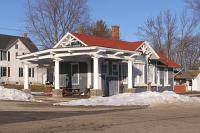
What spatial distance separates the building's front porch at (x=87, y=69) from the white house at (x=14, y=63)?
72.3ft

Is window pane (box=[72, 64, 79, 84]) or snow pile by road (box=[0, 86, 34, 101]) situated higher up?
window pane (box=[72, 64, 79, 84])

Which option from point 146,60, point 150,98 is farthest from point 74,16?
point 150,98

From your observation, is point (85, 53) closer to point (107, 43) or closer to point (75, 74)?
point (107, 43)

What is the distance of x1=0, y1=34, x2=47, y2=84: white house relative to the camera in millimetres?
50656

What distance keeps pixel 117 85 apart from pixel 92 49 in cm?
736

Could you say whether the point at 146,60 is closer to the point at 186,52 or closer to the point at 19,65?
the point at 19,65

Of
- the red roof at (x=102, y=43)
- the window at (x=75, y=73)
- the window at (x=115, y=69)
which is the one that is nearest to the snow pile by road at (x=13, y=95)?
the red roof at (x=102, y=43)

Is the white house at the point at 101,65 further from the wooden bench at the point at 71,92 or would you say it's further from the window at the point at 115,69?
the wooden bench at the point at 71,92

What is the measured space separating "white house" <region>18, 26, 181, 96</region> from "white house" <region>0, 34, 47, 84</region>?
22047 mm

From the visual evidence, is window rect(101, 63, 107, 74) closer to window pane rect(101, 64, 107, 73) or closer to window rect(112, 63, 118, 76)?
window pane rect(101, 64, 107, 73)

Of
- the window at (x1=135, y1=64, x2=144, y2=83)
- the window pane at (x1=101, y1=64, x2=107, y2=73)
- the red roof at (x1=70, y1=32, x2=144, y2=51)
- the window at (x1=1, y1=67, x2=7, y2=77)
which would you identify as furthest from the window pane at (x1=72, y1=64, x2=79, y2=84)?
the window at (x1=1, y1=67, x2=7, y2=77)

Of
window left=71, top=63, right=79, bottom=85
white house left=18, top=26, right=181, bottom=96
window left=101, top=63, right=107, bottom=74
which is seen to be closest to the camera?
white house left=18, top=26, right=181, bottom=96

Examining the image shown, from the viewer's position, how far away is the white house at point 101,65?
25.0 meters

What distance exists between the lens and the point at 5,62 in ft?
168
